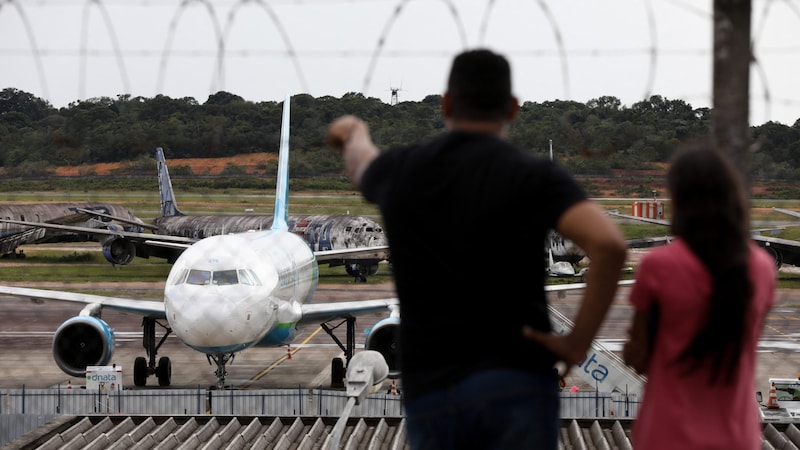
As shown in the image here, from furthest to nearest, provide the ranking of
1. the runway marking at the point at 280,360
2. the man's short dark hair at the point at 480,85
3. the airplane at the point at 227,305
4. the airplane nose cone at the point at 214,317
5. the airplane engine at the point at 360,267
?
the airplane engine at the point at 360,267 < the runway marking at the point at 280,360 < the airplane at the point at 227,305 < the airplane nose cone at the point at 214,317 < the man's short dark hair at the point at 480,85

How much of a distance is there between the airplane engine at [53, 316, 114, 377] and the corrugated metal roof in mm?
8211

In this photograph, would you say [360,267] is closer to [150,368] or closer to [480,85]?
[150,368]

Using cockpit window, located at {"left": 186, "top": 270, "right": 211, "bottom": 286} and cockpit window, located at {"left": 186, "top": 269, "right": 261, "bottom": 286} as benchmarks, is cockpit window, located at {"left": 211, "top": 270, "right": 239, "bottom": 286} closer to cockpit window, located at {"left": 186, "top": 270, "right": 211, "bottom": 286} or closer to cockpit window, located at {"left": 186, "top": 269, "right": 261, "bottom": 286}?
cockpit window, located at {"left": 186, "top": 269, "right": 261, "bottom": 286}

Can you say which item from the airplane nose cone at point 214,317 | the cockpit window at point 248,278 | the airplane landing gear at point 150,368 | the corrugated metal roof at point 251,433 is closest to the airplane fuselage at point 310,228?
the airplane landing gear at point 150,368

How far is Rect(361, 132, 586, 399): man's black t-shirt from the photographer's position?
384 centimetres

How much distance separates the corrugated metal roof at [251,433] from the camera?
16172 mm

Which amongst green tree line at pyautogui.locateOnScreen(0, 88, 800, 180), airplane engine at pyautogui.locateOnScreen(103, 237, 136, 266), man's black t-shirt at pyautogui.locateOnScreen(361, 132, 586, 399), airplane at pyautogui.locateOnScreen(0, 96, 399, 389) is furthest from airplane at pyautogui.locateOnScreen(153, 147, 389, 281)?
man's black t-shirt at pyautogui.locateOnScreen(361, 132, 586, 399)

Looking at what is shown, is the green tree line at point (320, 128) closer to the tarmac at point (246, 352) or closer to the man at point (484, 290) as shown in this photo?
the man at point (484, 290)

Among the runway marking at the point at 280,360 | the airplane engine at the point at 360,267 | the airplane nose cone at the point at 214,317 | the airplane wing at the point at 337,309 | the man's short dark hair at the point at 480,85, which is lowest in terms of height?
the runway marking at the point at 280,360

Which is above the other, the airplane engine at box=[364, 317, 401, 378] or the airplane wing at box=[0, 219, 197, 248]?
the airplane wing at box=[0, 219, 197, 248]

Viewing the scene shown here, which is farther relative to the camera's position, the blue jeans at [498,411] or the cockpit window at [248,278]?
the cockpit window at [248,278]

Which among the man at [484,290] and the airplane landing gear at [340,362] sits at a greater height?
the man at [484,290]

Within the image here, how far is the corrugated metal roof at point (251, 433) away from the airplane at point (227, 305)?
3.36 metres

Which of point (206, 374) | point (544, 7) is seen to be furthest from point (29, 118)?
point (206, 374)
